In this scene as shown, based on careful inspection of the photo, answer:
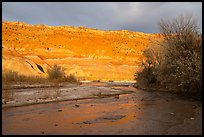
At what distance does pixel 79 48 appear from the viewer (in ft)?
221

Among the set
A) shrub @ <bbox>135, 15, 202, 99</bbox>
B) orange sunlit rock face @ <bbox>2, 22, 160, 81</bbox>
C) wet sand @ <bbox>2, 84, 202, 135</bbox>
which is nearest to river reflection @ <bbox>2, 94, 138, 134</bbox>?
wet sand @ <bbox>2, 84, 202, 135</bbox>

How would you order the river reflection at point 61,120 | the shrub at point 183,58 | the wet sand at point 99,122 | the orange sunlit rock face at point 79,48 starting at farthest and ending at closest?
the orange sunlit rock face at point 79,48 < the shrub at point 183,58 < the river reflection at point 61,120 < the wet sand at point 99,122

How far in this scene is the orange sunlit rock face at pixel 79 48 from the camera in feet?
187

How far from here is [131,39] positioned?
3086 inches

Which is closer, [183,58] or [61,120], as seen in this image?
[61,120]

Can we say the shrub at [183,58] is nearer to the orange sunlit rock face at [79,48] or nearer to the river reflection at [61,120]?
the river reflection at [61,120]

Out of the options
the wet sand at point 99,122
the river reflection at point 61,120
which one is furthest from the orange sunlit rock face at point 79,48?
the wet sand at point 99,122

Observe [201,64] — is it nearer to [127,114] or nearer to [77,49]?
[127,114]

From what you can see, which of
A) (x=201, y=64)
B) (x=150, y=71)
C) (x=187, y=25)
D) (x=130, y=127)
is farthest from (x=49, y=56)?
(x=130, y=127)

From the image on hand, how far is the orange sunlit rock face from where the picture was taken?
5712cm

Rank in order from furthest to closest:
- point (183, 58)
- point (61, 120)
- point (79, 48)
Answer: point (79, 48)
point (183, 58)
point (61, 120)

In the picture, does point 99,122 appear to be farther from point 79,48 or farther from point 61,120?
point 79,48

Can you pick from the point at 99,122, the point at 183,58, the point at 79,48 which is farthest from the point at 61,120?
the point at 79,48

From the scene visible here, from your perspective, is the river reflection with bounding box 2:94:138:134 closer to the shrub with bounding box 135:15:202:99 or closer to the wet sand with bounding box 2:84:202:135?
the wet sand with bounding box 2:84:202:135
